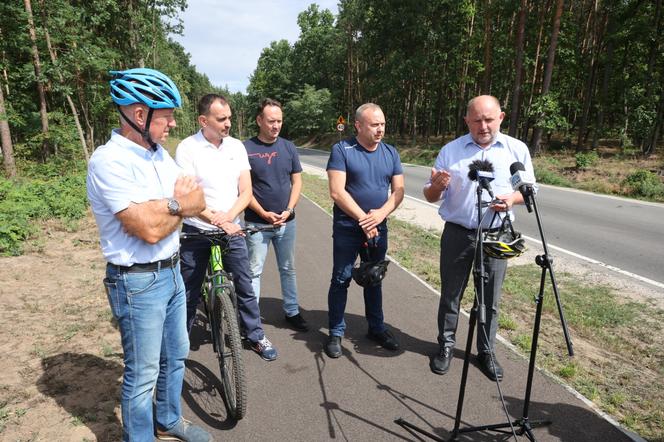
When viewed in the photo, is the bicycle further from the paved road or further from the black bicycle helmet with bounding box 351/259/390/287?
the paved road

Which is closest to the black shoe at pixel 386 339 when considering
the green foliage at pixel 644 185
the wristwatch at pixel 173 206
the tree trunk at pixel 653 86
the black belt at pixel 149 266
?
the black belt at pixel 149 266

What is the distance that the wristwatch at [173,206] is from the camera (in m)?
2.17

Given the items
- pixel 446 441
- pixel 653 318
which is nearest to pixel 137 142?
pixel 446 441

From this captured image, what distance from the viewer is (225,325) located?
123 inches

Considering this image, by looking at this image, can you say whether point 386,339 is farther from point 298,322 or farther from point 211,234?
point 211,234

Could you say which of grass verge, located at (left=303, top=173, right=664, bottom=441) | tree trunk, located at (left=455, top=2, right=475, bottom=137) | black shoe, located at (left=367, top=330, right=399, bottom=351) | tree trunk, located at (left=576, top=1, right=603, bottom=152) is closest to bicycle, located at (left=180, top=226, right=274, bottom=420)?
black shoe, located at (left=367, top=330, right=399, bottom=351)

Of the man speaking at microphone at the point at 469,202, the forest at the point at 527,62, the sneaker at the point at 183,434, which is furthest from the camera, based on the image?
the forest at the point at 527,62

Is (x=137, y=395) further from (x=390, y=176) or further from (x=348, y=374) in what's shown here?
(x=390, y=176)

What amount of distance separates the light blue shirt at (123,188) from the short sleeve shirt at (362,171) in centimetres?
180

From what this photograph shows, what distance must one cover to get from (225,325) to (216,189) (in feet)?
4.02

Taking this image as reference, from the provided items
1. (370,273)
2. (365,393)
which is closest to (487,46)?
(370,273)

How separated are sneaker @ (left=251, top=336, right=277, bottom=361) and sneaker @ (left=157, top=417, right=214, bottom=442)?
3.49 ft

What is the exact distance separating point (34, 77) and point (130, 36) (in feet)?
22.3

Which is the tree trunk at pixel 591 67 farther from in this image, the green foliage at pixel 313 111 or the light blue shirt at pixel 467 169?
the green foliage at pixel 313 111
